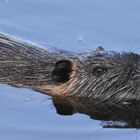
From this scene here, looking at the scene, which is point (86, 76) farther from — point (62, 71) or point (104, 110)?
point (104, 110)

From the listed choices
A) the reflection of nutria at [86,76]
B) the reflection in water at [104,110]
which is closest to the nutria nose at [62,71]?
the reflection of nutria at [86,76]

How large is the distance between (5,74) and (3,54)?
0.33 m

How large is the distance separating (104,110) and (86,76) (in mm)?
416

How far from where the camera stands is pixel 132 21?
13195mm

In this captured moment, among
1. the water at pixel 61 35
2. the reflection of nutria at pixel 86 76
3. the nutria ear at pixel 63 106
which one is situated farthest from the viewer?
the nutria ear at pixel 63 106

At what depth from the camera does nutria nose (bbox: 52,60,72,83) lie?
30.8ft

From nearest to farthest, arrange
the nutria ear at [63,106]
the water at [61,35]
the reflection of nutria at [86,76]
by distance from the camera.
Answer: the water at [61,35]
the reflection of nutria at [86,76]
the nutria ear at [63,106]

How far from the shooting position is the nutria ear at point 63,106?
9664 mm

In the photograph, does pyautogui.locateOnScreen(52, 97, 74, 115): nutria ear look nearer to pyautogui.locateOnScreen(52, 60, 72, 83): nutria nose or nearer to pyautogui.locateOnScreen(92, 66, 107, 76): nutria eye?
pyautogui.locateOnScreen(52, 60, 72, 83): nutria nose

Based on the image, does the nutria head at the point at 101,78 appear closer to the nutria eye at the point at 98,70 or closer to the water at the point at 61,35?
the nutria eye at the point at 98,70

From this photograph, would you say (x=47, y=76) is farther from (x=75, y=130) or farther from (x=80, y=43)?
(x=80, y=43)

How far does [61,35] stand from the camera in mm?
12672

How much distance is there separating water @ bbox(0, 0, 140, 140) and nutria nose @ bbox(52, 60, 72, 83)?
0.30 meters

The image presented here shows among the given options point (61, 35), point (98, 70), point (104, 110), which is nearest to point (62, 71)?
point (98, 70)
